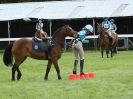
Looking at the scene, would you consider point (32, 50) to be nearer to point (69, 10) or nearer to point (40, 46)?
point (40, 46)

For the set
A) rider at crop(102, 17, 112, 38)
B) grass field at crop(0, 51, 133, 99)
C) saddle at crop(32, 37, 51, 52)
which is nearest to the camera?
grass field at crop(0, 51, 133, 99)

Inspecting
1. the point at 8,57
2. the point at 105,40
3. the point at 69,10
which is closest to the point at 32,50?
the point at 8,57

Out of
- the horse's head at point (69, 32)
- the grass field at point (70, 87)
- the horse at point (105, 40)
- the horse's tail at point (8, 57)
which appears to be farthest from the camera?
the horse at point (105, 40)

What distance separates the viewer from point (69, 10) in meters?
46.4

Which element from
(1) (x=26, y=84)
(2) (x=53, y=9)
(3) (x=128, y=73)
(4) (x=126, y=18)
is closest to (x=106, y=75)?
(3) (x=128, y=73)

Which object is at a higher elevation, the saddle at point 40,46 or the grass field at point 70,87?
the saddle at point 40,46

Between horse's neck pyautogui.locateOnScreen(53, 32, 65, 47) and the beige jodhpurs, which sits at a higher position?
horse's neck pyautogui.locateOnScreen(53, 32, 65, 47)

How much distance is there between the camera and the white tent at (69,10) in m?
43.1

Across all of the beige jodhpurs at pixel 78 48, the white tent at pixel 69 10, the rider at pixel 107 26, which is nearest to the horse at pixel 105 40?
the rider at pixel 107 26

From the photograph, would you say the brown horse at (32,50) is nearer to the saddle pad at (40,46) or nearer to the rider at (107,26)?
the saddle pad at (40,46)

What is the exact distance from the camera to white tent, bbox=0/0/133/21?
4309 cm

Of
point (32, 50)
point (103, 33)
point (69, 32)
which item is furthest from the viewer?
point (103, 33)

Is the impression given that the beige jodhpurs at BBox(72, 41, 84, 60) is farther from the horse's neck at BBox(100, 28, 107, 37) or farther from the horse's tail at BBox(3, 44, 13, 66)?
the horse's neck at BBox(100, 28, 107, 37)

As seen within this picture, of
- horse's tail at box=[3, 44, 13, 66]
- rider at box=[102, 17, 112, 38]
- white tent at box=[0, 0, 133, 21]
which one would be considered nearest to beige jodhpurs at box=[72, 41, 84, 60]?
horse's tail at box=[3, 44, 13, 66]
